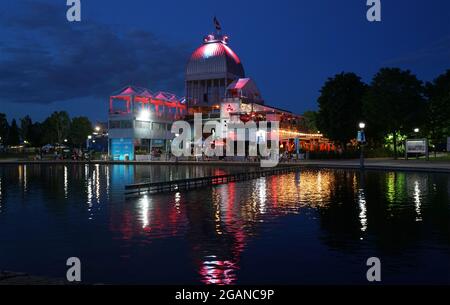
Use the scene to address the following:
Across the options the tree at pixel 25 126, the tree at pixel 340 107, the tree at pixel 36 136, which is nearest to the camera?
the tree at pixel 340 107

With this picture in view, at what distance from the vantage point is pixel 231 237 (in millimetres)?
15227

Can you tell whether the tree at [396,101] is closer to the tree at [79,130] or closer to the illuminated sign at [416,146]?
the illuminated sign at [416,146]

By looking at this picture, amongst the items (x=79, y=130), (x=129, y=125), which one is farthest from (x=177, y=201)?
(x=79, y=130)

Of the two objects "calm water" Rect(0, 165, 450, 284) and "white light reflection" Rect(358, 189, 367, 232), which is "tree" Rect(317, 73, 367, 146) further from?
"calm water" Rect(0, 165, 450, 284)

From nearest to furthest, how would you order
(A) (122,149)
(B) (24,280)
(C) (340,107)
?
(B) (24,280) < (C) (340,107) < (A) (122,149)

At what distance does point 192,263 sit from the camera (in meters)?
11.9

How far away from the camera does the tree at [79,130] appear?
6314 inches

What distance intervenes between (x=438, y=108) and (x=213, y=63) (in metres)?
45.9

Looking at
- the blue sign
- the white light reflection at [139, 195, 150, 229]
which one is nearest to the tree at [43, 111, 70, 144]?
the blue sign

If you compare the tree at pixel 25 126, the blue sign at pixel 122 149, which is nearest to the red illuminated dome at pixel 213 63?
the blue sign at pixel 122 149

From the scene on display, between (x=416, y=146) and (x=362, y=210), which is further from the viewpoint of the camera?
(x=416, y=146)

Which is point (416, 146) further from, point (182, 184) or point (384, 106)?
point (182, 184)

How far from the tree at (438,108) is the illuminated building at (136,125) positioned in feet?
165

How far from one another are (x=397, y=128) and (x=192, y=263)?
72613 mm
